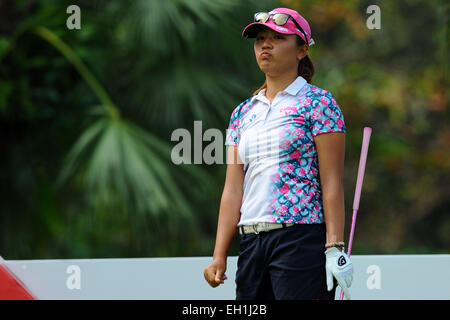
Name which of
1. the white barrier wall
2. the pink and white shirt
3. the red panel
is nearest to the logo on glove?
the pink and white shirt

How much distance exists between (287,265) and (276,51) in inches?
25.8

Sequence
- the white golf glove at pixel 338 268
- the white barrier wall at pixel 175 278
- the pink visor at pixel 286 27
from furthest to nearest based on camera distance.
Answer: the white barrier wall at pixel 175 278 < the pink visor at pixel 286 27 < the white golf glove at pixel 338 268

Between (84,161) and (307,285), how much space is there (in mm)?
4304

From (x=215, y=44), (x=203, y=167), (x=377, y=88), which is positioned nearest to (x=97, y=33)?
(x=215, y=44)

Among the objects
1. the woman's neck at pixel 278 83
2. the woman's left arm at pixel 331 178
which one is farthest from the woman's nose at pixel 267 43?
the woman's left arm at pixel 331 178

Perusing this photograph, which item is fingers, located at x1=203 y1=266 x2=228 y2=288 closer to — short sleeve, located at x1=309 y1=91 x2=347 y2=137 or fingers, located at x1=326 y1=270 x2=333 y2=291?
fingers, located at x1=326 y1=270 x2=333 y2=291

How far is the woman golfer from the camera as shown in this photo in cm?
218

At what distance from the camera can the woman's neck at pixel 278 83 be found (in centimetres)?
235

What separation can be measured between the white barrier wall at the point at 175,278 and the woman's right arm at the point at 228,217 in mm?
861

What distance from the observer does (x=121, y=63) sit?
7.25 meters

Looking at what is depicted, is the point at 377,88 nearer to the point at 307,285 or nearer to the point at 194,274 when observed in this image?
the point at 194,274

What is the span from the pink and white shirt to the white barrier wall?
3.40ft

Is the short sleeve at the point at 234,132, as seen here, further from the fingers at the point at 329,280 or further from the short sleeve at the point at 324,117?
the fingers at the point at 329,280

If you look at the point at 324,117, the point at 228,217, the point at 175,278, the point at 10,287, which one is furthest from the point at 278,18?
the point at 10,287
